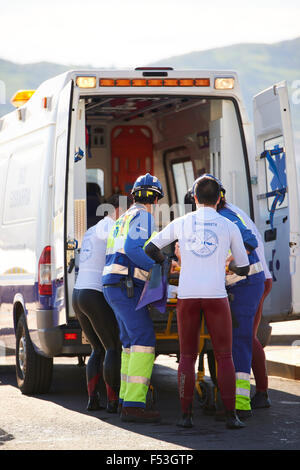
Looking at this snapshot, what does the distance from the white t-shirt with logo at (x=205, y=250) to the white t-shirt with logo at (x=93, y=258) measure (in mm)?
1123

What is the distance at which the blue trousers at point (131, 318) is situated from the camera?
318 inches

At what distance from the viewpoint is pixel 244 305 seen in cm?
821

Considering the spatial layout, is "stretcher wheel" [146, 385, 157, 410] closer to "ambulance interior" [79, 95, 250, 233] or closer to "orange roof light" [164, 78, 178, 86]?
"ambulance interior" [79, 95, 250, 233]

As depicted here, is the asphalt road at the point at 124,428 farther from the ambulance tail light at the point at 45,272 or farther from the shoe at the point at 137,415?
the ambulance tail light at the point at 45,272

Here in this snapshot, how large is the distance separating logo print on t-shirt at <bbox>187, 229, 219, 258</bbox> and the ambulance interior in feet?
7.07

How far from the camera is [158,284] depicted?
8.02 metres

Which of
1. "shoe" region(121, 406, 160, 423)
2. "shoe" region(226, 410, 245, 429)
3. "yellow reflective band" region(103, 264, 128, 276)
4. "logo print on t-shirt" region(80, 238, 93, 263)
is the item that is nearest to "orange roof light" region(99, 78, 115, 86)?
"logo print on t-shirt" region(80, 238, 93, 263)

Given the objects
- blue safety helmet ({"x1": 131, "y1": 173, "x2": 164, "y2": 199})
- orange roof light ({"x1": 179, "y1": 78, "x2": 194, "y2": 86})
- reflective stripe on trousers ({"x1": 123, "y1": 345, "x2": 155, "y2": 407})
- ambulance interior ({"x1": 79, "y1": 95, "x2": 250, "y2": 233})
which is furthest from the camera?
ambulance interior ({"x1": 79, "y1": 95, "x2": 250, "y2": 233})

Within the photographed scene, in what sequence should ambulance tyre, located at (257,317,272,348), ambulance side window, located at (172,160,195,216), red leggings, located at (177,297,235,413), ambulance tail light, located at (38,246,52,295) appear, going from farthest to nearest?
ambulance side window, located at (172,160,195,216)
ambulance tail light, located at (38,246,52,295)
ambulance tyre, located at (257,317,272,348)
red leggings, located at (177,297,235,413)

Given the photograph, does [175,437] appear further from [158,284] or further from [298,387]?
[298,387]

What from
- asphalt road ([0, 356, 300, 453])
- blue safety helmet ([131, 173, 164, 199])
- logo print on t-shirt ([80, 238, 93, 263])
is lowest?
asphalt road ([0, 356, 300, 453])

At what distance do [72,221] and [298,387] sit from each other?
2.78 metres

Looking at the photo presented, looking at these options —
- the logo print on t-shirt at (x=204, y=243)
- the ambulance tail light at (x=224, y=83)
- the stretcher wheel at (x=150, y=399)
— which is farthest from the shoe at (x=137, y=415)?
the ambulance tail light at (x=224, y=83)

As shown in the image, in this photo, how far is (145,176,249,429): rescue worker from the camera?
24.8 ft
